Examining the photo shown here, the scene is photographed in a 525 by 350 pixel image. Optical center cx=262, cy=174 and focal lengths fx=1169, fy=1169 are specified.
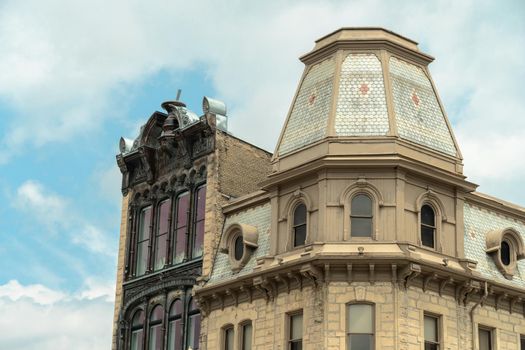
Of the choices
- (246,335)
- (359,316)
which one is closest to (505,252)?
(359,316)

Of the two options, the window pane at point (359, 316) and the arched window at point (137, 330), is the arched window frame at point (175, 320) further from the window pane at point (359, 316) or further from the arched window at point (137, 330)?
A: the window pane at point (359, 316)

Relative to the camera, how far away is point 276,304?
131ft

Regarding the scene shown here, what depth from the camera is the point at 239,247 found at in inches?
1690

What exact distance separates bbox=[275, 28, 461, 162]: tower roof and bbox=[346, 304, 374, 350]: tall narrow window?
5878 mm

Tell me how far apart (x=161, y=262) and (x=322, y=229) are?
9785 millimetres

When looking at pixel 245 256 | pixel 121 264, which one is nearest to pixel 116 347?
pixel 121 264

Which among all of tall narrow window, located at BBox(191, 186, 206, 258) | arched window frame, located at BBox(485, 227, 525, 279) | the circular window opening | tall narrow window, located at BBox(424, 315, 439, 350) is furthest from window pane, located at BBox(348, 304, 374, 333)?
tall narrow window, located at BBox(191, 186, 206, 258)

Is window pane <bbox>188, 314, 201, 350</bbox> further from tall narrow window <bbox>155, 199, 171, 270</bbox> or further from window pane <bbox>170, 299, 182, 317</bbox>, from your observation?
tall narrow window <bbox>155, 199, 171, 270</bbox>

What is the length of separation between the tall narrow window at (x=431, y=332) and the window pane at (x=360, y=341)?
218 cm

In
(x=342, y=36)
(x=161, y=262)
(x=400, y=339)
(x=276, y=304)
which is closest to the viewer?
(x=400, y=339)

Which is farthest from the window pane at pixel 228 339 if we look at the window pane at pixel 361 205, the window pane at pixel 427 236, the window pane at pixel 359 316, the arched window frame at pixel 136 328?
the window pane at pixel 427 236

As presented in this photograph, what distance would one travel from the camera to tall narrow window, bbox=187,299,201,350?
43.6 meters

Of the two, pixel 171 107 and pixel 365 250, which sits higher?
pixel 171 107

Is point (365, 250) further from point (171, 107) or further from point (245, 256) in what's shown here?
point (171, 107)
